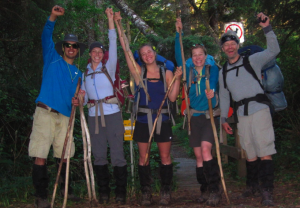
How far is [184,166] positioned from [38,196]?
18.9 feet

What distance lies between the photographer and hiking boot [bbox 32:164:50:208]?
14.6ft

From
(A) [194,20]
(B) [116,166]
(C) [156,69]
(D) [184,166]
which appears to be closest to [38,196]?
(B) [116,166]

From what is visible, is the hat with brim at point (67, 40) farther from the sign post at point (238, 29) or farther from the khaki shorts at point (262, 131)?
the sign post at point (238, 29)

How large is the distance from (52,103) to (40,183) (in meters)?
1.14

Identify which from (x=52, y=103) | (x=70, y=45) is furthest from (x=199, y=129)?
(x=70, y=45)

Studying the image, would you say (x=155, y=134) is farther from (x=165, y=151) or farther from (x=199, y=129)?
(x=199, y=129)

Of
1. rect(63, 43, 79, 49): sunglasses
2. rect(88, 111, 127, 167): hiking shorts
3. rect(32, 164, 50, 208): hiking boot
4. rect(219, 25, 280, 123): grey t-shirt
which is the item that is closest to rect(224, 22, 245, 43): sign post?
rect(219, 25, 280, 123): grey t-shirt

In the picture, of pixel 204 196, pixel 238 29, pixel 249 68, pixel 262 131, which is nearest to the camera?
pixel 262 131

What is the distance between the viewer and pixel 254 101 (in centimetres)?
444

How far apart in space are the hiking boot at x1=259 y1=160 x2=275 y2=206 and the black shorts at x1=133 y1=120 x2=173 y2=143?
1370mm

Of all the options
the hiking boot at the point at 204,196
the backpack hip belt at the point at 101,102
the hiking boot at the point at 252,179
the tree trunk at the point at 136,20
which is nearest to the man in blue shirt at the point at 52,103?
the backpack hip belt at the point at 101,102

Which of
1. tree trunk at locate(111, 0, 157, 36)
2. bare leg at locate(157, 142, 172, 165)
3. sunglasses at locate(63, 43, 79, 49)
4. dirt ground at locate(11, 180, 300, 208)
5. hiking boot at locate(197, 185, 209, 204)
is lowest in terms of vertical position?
dirt ground at locate(11, 180, 300, 208)

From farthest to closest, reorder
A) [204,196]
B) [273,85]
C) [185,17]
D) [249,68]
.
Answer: [185,17] < [204,196] < [273,85] < [249,68]

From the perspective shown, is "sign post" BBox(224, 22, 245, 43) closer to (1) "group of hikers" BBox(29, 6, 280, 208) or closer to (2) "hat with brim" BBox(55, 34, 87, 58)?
(1) "group of hikers" BBox(29, 6, 280, 208)
